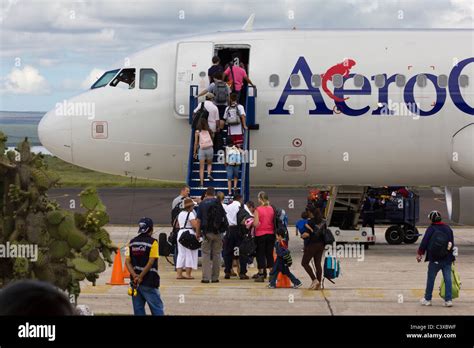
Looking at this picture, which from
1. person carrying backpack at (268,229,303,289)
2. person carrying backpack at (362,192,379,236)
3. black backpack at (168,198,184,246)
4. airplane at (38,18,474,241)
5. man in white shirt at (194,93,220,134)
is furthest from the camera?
person carrying backpack at (362,192,379,236)

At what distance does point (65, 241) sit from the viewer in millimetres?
11062

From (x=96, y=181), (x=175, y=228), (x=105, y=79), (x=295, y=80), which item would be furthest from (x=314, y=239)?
(x=96, y=181)

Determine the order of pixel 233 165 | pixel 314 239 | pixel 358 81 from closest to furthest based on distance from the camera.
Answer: pixel 314 239, pixel 233 165, pixel 358 81

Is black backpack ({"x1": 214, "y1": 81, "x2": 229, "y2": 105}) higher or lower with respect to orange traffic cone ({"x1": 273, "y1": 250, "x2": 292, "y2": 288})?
higher

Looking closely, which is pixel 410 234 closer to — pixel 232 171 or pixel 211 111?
pixel 232 171

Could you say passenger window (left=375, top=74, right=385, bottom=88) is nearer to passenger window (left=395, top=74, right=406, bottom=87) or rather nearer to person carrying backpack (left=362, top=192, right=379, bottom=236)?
passenger window (left=395, top=74, right=406, bottom=87)

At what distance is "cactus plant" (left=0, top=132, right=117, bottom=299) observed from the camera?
11.1 meters

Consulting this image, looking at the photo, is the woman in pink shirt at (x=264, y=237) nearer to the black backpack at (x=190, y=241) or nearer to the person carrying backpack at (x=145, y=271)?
the black backpack at (x=190, y=241)

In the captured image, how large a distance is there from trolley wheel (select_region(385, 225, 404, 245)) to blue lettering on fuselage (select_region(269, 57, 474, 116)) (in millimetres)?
6083

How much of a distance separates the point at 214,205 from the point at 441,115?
762 centimetres

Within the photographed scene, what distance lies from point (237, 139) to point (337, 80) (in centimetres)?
297

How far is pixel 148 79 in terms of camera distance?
2519 centimetres

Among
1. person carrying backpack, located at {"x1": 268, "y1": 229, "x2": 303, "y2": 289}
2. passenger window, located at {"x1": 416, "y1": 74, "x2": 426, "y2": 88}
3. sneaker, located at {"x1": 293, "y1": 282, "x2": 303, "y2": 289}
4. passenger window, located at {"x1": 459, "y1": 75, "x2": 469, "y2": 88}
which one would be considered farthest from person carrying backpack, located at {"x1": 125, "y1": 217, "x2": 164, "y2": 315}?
passenger window, located at {"x1": 459, "y1": 75, "x2": 469, "y2": 88}
